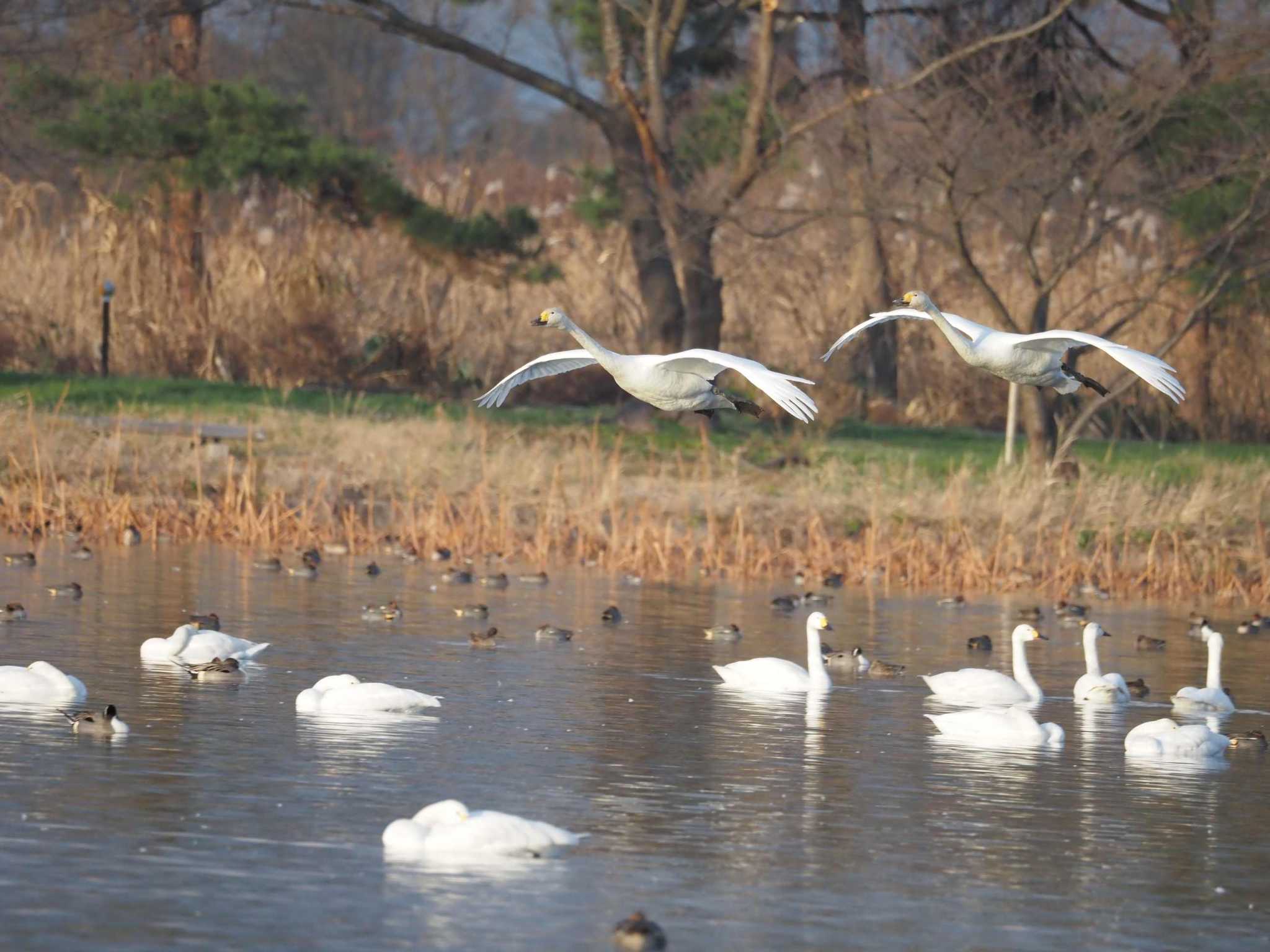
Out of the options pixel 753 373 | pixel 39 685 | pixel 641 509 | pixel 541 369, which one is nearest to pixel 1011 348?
pixel 753 373

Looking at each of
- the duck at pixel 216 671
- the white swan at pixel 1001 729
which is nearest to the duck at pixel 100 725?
the duck at pixel 216 671

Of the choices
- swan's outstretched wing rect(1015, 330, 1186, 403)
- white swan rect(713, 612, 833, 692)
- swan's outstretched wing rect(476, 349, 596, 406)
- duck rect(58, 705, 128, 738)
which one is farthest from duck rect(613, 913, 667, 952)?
white swan rect(713, 612, 833, 692)

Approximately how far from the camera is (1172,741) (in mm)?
14492

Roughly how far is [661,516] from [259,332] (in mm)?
10679

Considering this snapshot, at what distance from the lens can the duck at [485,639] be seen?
18203mm

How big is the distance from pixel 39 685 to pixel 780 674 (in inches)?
202

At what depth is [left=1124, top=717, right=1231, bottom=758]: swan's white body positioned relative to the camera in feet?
47.5

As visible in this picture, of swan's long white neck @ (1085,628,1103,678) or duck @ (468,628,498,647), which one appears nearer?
swan's long white neck @ (1085,628,1103,678)

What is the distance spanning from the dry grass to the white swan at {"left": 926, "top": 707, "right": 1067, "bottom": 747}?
8.66m

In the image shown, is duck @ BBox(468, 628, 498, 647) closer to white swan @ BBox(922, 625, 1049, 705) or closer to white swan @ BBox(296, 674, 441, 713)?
white swan @ BBox(296, 674, 441, 713)

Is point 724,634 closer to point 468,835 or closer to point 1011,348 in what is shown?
point 1011,348

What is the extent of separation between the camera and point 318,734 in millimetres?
13945

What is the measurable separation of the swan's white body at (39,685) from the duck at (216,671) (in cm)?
128

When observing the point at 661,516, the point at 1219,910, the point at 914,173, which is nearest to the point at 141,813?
the point at 1219,910
